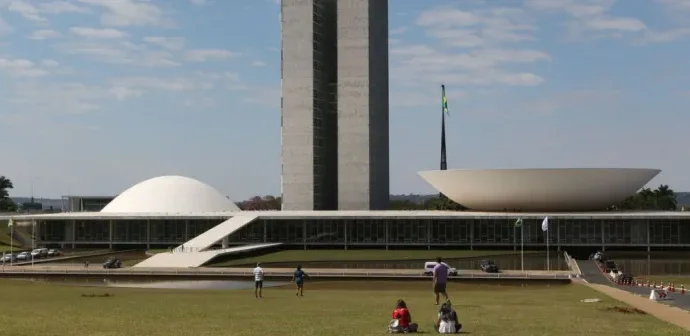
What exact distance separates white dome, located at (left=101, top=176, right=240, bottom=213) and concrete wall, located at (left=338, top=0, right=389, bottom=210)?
14.6m

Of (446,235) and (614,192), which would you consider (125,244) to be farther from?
(614,192)

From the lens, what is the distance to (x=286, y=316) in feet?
81.6

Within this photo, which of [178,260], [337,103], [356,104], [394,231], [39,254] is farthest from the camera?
[337,103]

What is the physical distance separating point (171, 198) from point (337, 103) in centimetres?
2282

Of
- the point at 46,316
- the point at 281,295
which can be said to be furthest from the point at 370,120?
the point at 46,316

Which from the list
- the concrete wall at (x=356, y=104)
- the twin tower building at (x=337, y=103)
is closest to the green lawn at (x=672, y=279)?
the concrete wall at (x=356, y=104)

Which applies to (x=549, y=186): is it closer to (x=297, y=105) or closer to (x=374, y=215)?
(x=374, y=215)

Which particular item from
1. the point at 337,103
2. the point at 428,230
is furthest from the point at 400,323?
the point at 337,103

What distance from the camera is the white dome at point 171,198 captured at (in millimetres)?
96438

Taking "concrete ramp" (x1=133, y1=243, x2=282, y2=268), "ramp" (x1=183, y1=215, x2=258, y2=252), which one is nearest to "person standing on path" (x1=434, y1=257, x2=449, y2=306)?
"concrete ramp" (x1=133, y1=243, x2=282, y2=268)

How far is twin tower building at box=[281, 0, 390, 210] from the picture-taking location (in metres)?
101

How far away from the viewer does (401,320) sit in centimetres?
2044

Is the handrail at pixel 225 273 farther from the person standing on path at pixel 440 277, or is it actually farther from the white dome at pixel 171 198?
the white dome at pixel 171 198

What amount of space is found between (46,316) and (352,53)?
79.7m
